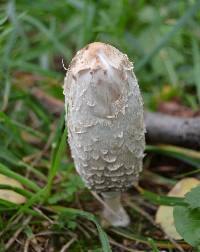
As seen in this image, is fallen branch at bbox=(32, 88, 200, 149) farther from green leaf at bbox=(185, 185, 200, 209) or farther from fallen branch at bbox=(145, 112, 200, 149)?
green leaf at bbox=(185, 185, 200, 209)

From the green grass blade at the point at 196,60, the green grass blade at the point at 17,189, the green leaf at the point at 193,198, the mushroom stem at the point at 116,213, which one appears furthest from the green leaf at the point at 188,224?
the green grass blade at the point at 196,60

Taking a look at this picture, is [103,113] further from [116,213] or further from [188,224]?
[116,213]

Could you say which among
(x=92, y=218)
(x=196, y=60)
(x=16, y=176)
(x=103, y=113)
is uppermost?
(x=196, y=60)

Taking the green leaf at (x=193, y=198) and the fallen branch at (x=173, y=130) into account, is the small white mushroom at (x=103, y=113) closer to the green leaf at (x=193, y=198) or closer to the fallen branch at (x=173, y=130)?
the green leaf at (x=193, y=198)

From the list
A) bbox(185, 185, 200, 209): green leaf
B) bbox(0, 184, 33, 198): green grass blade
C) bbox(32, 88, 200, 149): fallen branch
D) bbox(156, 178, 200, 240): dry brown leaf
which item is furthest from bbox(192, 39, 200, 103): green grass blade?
bbox(0, 184, 33, 198): green grass blade

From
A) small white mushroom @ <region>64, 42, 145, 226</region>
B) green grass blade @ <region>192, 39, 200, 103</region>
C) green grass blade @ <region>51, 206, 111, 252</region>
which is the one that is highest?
green grass blade @ <region>192, 39, 200, 103</region>

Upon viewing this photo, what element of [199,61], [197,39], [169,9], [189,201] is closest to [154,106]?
[199,61]

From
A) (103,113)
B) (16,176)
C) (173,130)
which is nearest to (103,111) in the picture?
(103,113)
